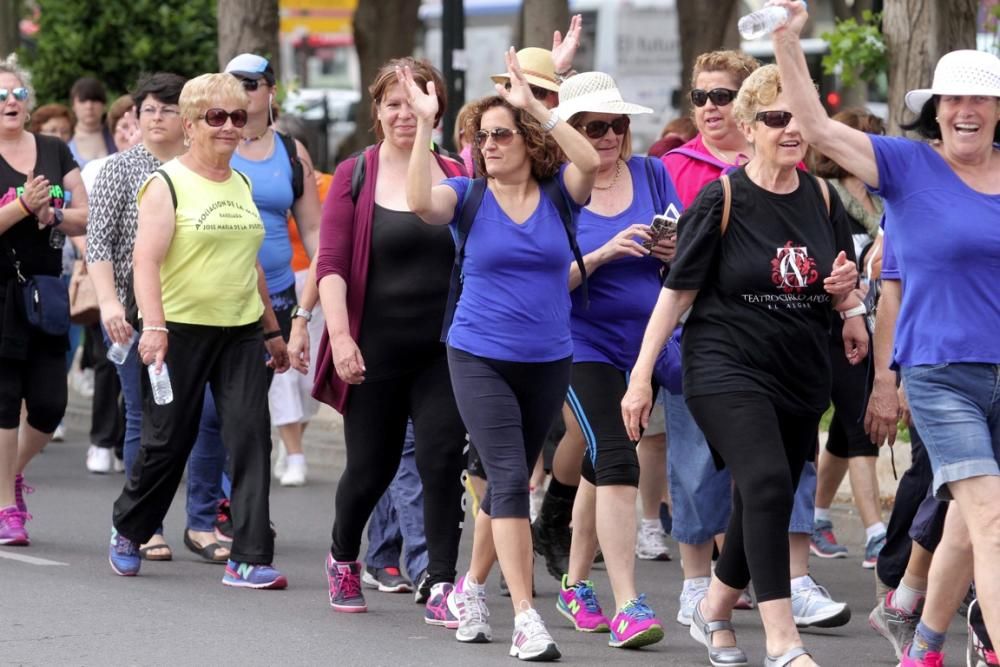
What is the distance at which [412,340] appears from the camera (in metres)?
7.37

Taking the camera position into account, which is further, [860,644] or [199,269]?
[199,269]

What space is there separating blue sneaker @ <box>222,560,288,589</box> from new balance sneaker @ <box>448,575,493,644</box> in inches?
46.6

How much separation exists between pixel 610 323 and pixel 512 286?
0.67 m

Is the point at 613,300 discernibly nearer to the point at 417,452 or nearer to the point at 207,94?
the point at 417,452

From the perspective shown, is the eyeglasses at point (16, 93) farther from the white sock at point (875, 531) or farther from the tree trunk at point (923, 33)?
the tree trunk at point (923, 33)

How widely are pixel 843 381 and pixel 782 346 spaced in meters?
1.85

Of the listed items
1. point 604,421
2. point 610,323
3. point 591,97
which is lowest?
point 604,421

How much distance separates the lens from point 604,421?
704 cm

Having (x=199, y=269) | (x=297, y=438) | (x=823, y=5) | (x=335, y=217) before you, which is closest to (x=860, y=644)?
(x=335, y=217)

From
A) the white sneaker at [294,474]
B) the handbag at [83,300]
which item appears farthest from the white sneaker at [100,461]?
the white sneaker at [294,474]

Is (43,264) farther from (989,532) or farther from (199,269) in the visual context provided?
(989,532)

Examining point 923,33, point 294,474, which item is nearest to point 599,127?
point 294,474

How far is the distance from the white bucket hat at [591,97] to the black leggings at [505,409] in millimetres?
1011

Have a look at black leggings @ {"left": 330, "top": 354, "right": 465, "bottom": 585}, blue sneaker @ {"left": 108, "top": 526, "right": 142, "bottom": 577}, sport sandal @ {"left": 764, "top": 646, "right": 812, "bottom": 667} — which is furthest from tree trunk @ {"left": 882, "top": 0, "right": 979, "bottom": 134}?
sport sandal @ {"left": 764, "top": 646, "right": 812, "bottom": 667}
